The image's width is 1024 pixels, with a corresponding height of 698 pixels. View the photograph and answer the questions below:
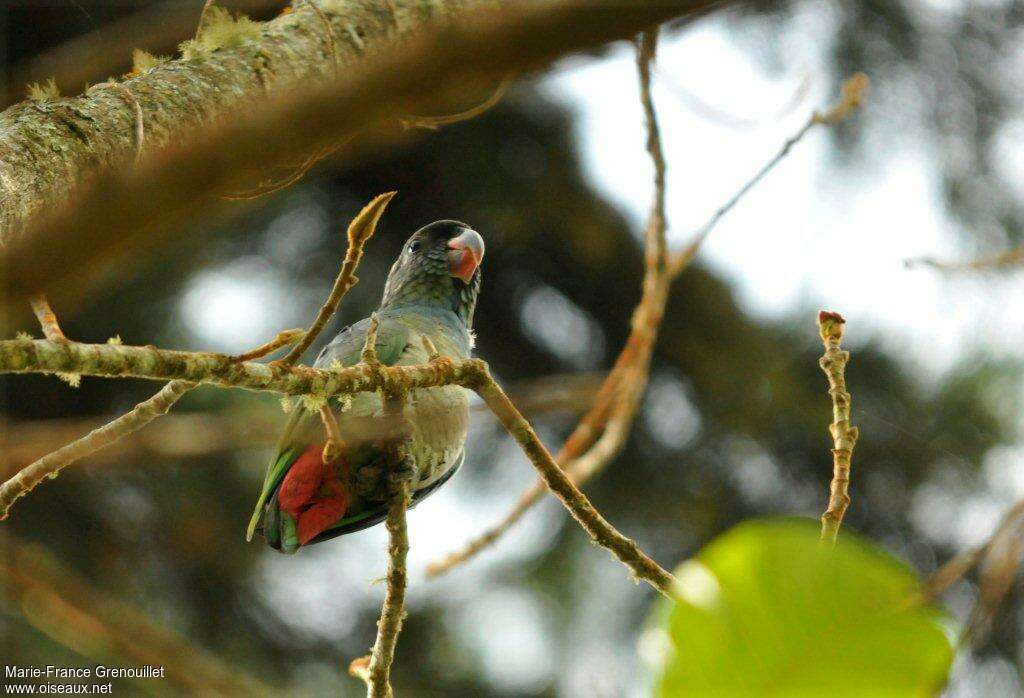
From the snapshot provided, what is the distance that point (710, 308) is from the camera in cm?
586

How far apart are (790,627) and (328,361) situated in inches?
85.1

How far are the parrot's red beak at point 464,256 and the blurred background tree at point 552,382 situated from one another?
201 cm

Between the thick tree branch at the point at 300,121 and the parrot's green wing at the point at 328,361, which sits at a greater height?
the thick tree branch at the point at 300,121

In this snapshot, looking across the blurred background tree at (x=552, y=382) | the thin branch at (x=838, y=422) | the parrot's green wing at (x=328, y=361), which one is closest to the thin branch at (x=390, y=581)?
the parrot's green wing at (x=328, y=361)

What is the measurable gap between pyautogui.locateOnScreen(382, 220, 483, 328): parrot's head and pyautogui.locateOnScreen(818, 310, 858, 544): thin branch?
1526mm

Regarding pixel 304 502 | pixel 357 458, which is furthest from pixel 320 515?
pixel 357 458

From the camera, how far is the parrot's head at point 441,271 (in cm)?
296

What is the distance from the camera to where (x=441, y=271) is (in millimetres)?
2994

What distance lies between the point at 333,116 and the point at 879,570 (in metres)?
0.38

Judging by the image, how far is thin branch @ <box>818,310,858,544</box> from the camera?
4.90 feet

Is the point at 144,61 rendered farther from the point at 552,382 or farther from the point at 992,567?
the point at 552,382

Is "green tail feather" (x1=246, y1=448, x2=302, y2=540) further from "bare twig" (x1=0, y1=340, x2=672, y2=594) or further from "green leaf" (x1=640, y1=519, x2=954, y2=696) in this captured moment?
"green leaf" (x1=640, y1=519, x2=954, y2=696)

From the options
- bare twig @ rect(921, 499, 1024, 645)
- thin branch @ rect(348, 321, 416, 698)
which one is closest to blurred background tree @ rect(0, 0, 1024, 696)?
thin branch @ rect(348, 321, 416, 698)

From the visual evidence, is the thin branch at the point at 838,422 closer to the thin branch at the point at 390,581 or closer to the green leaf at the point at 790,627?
the thin branch at the point at 390,581
